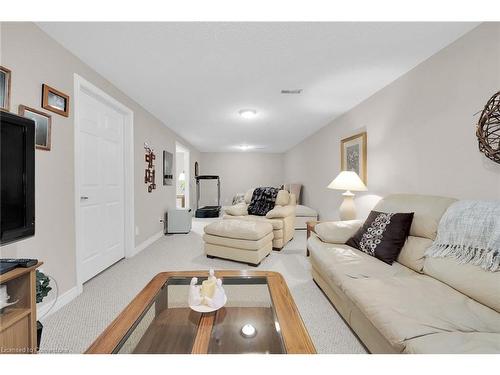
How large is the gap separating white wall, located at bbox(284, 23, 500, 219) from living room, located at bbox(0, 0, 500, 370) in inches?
0.6

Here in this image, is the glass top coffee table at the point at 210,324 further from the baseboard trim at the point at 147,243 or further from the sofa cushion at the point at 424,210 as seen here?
the baseboard trim at the point at 147,243

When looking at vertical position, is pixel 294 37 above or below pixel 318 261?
above

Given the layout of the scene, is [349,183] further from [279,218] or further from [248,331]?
[248,331]

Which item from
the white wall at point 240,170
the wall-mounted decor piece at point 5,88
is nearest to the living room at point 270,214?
the wall-mounted decor piece at point 5,88

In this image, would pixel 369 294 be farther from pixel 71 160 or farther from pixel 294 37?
pixel 71 160

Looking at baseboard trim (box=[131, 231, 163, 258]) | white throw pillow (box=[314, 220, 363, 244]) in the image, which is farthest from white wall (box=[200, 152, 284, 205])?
white throw pillow (box=[314, 220, 363, 244])

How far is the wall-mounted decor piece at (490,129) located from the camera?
4.75 feet

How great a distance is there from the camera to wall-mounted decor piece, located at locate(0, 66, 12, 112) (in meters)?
1.38

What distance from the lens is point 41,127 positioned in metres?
1.65

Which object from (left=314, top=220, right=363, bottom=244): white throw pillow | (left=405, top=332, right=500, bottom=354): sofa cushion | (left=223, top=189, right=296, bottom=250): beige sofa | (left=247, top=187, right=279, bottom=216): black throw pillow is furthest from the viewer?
(left=247, top=187, right=279, bottom=216): black throw pillow

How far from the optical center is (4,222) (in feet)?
3.73

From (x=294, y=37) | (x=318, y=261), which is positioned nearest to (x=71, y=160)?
(x=294, y=37)

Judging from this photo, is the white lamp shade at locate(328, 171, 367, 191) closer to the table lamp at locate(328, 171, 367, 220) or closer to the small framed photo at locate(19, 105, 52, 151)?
the table lamp at locate(328, 171, 367, 220)

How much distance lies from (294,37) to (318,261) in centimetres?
187
